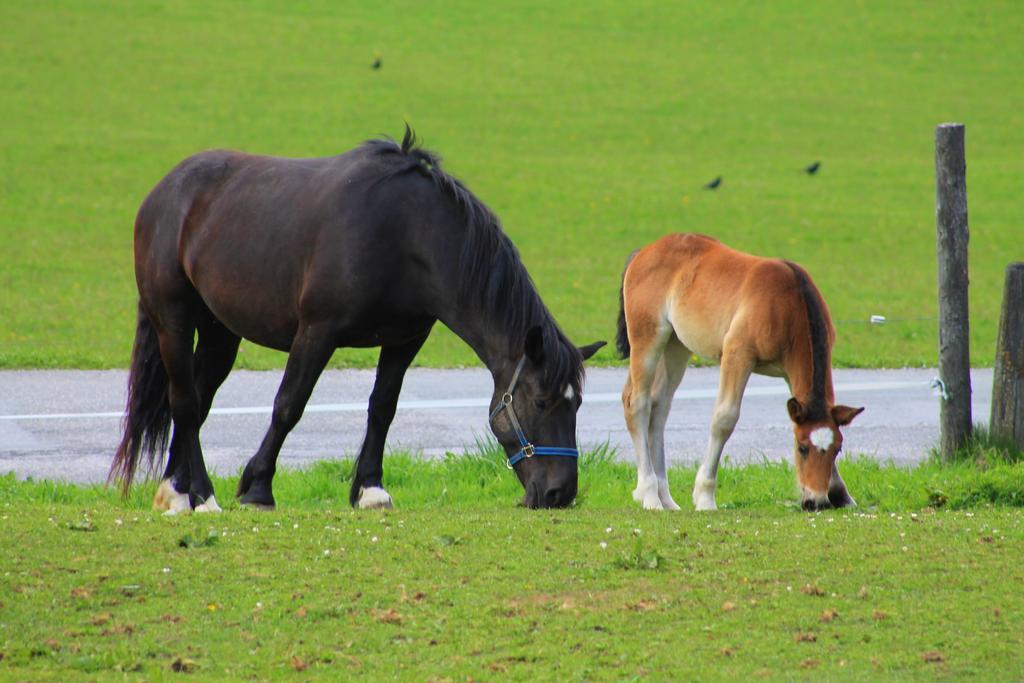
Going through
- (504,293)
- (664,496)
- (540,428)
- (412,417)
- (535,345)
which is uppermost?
(504,293)

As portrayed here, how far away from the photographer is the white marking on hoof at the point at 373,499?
797 centimetres

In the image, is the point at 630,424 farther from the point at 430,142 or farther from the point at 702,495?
the point at 430,142

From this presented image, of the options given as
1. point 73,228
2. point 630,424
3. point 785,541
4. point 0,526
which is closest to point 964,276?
point 630,424

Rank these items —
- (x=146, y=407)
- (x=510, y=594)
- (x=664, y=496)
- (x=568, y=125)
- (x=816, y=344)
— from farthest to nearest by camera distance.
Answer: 1. (x=568, y=125)
2. (x=146, y=407)
3. (x=664, y=496)
4. (x=816, y=344)
5. (x=510, y=594)

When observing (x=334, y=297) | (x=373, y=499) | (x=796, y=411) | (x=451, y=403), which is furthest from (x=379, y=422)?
(x=451, y=403)

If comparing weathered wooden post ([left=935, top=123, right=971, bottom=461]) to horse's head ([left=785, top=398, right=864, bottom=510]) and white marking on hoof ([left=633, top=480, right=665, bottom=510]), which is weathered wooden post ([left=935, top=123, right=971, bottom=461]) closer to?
horse's head ([left=785, top=398, right=864, bottom=510])

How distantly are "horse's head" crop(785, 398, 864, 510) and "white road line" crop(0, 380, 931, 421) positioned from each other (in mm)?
4695

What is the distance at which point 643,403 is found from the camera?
8.10 meters

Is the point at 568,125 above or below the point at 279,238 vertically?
below

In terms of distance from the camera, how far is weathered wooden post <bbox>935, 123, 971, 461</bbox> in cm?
913

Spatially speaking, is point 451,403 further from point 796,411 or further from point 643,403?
point 796,411

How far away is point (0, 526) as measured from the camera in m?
6.70

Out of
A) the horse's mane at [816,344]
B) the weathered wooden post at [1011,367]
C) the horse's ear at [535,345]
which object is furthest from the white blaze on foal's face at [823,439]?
the weathered wooden post at [1011,367]

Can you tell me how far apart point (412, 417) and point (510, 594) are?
6.23m
